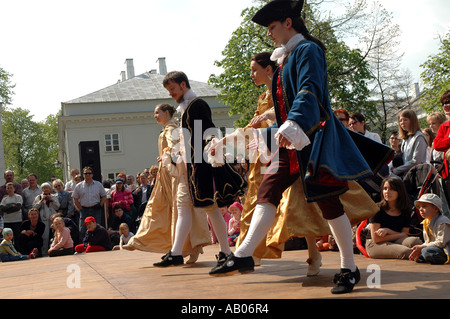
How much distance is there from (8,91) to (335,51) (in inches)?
1337

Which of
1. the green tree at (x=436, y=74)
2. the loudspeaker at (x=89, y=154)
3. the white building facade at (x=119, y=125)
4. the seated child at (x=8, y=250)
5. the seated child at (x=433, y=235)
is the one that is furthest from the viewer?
the white building facade at (x=119, y=125)

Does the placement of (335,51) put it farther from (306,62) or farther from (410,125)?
(306,62)

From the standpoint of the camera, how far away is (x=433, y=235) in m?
5.57

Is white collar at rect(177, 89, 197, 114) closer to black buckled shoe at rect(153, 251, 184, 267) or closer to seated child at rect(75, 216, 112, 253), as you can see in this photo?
black buckled shoe at rect(153, 251, 184, 267)

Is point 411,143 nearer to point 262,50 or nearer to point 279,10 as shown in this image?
point 279,10

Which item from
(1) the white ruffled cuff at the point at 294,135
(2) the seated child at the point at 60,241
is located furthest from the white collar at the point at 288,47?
(2) the seated child at the point at 60,241

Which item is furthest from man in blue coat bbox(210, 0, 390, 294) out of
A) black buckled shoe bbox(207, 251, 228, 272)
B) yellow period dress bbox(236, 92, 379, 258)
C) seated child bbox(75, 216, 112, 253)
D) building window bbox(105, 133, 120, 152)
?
building window bbox(105, 133, 120, 152)

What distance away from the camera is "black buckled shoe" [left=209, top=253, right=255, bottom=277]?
371 centimetres

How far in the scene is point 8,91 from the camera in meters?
52.1

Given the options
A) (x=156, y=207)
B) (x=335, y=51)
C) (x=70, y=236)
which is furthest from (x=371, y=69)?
(x=156, y=207)

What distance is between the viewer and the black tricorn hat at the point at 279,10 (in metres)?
4.02

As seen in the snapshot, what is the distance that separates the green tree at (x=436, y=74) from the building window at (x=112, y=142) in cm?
2635

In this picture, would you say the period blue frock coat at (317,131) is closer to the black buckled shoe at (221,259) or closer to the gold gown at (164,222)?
the black buckled shoe at (221,259)
